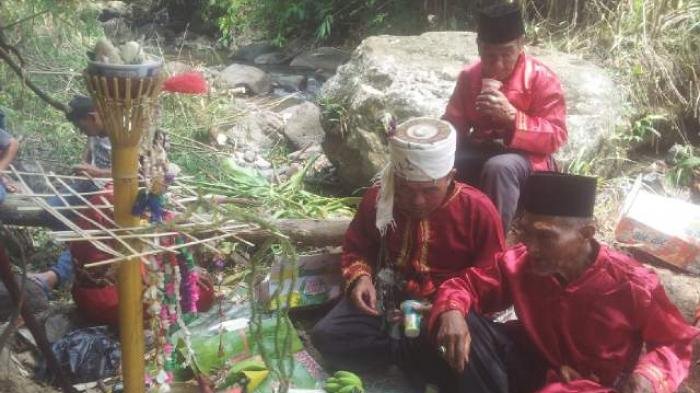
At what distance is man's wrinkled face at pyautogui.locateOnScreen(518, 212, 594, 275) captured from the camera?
8.70ft

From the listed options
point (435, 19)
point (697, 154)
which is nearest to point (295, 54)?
point (435, 19)

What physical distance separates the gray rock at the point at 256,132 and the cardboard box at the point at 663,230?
3.71m

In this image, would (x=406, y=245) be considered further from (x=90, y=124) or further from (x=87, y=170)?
(x=90, y=124)

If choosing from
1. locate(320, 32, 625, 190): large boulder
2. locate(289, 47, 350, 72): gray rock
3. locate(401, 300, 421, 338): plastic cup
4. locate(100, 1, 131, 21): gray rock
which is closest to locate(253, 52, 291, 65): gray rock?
locate(289, 47, 350, 72): gray rock

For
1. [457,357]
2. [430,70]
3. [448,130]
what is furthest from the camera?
[430,70]

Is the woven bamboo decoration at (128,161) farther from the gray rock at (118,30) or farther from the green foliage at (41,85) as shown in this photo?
the gray rock at (118,30)

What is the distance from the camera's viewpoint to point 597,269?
2.70 meters

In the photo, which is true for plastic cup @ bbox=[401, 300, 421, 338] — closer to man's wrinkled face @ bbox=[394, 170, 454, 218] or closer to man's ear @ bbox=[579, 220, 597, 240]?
man's wrinkled face @ bbox=[394, 170, 454, 218]

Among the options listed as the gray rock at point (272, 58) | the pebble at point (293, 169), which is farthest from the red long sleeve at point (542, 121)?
the gray rock at point (272, 58)

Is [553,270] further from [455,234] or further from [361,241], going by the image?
[361,241]

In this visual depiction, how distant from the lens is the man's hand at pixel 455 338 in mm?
2873

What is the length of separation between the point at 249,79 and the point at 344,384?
6.90m

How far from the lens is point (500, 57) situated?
13.1 ft

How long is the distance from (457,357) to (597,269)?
664 millimetres
